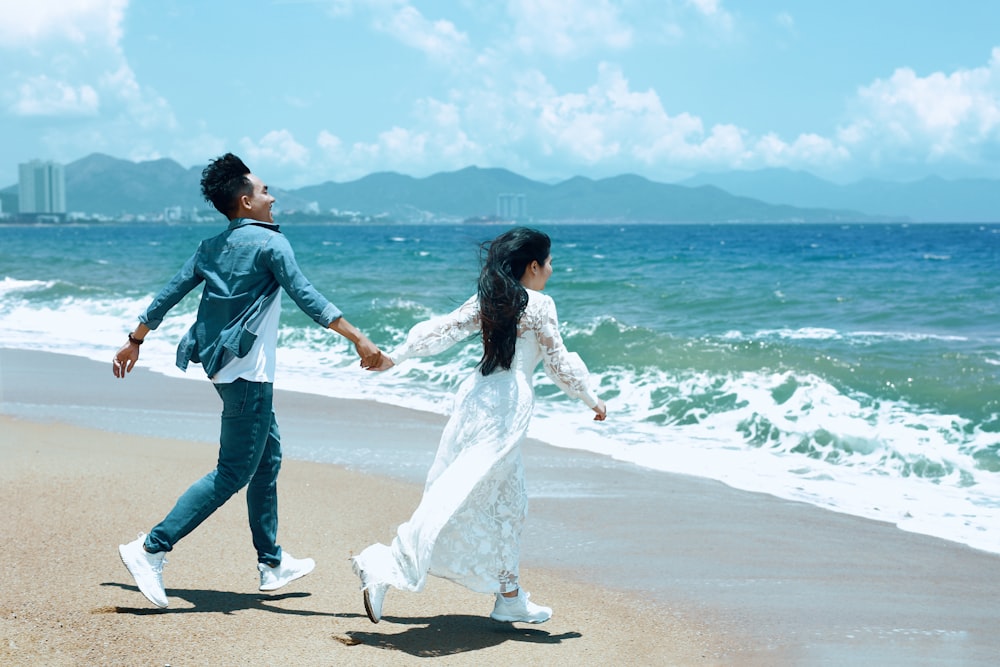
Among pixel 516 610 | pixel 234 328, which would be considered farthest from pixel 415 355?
pixel 516 610

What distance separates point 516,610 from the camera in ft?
12.7

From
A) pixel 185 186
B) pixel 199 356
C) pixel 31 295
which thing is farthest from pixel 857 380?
pixel 185 186

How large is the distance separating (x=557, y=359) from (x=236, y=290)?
1246 millimetres

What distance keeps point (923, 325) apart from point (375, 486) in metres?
13.2

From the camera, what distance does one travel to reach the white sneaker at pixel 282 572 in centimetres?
414

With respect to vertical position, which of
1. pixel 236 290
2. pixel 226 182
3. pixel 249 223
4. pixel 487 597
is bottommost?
pixel 487 597

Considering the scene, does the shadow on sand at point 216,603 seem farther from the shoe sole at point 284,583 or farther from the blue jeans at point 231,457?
the blue jeans at point 231,457

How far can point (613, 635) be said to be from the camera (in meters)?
3.95

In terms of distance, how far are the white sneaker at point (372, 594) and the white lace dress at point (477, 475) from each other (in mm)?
25

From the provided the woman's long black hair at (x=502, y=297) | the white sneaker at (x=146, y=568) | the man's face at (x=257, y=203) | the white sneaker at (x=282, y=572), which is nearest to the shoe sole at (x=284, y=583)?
the white sneaker at (x=282, y=572)

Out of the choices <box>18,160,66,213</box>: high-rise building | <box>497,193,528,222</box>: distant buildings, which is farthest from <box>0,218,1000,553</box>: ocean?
<box>18,160,66,213</box>: high-rise building

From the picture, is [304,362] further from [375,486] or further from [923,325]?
[923,325]

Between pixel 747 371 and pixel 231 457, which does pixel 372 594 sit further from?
pixel 747 371

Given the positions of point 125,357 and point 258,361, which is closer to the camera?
point 258,361
